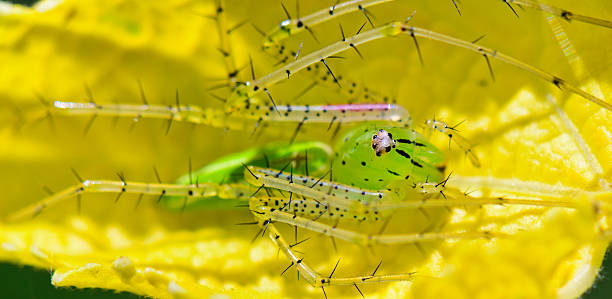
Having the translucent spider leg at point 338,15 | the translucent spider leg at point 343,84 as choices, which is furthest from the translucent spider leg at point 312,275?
the translucent spider leg at point 338,15

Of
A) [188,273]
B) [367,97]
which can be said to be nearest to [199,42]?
[367,97]

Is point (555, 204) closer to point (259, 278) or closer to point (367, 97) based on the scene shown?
point (367, 97)

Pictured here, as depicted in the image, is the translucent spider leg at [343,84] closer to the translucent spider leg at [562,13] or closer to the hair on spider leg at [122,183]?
the translucent spider leg at [562,13]

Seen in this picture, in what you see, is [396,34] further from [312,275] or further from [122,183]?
[122,183]

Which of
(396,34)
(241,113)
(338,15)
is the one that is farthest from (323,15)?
(241,113)

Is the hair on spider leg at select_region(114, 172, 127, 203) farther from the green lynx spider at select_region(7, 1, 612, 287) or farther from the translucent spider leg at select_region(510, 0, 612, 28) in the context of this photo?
the translucent spider leg at select_region(510, 0, 612, 28)

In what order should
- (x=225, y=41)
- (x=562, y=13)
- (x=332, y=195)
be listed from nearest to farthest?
(x=562, y=13), (x=332, y=195), (x=225, y=41)
